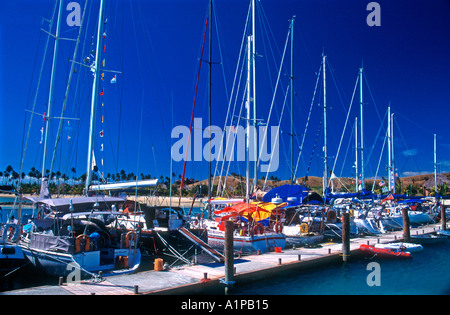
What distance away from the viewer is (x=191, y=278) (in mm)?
16344

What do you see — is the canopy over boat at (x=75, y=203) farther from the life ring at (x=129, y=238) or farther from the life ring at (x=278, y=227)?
the life ring at (x=278, y=227)

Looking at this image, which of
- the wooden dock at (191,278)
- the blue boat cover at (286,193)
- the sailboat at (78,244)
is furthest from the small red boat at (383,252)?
the sailboat at (78,244)

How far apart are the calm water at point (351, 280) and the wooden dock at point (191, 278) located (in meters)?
0.52

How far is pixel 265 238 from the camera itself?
2473 cm

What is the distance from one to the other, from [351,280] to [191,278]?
9.76 metres

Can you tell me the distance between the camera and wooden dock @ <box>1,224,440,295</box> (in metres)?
13.7

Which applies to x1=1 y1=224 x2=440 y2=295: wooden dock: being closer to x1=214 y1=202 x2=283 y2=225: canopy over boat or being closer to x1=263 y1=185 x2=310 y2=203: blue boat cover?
x1=214 y1=202 x2=283 y2=225: canopy over boat

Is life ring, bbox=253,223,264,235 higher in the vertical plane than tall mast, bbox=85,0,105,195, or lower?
lower

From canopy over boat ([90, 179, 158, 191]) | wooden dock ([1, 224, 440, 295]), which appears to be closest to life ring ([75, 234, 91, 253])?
wooden dock ([1, 224, 440, 295])

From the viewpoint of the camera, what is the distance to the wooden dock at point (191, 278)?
13727 millimetres

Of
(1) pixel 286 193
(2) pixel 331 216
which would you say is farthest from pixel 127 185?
(2) pixel 331 216

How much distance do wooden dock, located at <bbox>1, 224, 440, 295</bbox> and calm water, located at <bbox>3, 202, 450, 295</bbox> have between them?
519mm

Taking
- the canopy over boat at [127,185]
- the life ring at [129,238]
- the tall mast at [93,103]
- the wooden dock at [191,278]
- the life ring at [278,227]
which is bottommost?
the wooden dock at [191,278]
